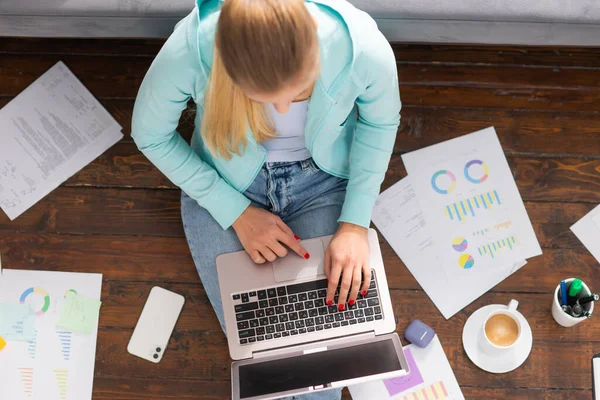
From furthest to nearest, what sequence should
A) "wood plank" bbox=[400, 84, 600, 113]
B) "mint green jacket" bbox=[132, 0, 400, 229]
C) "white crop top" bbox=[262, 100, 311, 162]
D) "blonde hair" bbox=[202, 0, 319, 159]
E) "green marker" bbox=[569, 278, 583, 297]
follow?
1. "wood plank" bbox=[400, 84, 600, 113]
2. "green marker" bbox=[569, 278, 583, 297]
3. "white crop top" bbox=[262, 100, 311, 162]
4. "mint green jacket" bbox=[132, 0, 400, 229]
5. "blonde hair" bbox=[202, 0, 319, 159]

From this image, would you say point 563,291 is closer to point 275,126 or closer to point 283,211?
point 283,211

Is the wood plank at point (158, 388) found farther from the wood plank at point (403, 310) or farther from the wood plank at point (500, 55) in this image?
the wood plank at point (500, 55)

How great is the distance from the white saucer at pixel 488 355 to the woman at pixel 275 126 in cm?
38

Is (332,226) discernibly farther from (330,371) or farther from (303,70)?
(303,70)

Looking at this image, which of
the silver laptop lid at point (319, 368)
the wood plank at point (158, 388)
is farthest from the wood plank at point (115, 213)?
the silver laptop lid at point (319, 368)

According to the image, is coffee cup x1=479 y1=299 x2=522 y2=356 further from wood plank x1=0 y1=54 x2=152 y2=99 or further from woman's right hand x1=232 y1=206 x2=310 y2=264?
wood plank x1=0 y1=54 x2=152 y2=99

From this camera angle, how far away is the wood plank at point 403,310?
1.53m

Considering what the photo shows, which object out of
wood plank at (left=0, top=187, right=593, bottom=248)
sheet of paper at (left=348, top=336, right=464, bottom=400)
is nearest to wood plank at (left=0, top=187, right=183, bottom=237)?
wood plank at (left=0, top=187, right=593, bottom=248)

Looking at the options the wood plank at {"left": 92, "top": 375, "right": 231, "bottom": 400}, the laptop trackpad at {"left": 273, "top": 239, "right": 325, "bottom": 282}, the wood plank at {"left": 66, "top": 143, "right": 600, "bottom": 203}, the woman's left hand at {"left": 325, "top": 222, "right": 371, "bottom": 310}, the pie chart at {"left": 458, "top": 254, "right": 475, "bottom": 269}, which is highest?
the woman's left hand at {"left": 325, "top": 222, "right": 371, "bottom": 310}

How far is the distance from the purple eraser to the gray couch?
689 mm

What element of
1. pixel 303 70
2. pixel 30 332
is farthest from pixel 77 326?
pixel 303 70

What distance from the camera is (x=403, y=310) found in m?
1.55

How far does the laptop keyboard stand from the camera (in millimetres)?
1304

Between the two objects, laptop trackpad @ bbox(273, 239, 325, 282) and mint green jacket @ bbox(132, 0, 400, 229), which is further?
laptop trackpad @ bbox(273, 239, 325, 282)
